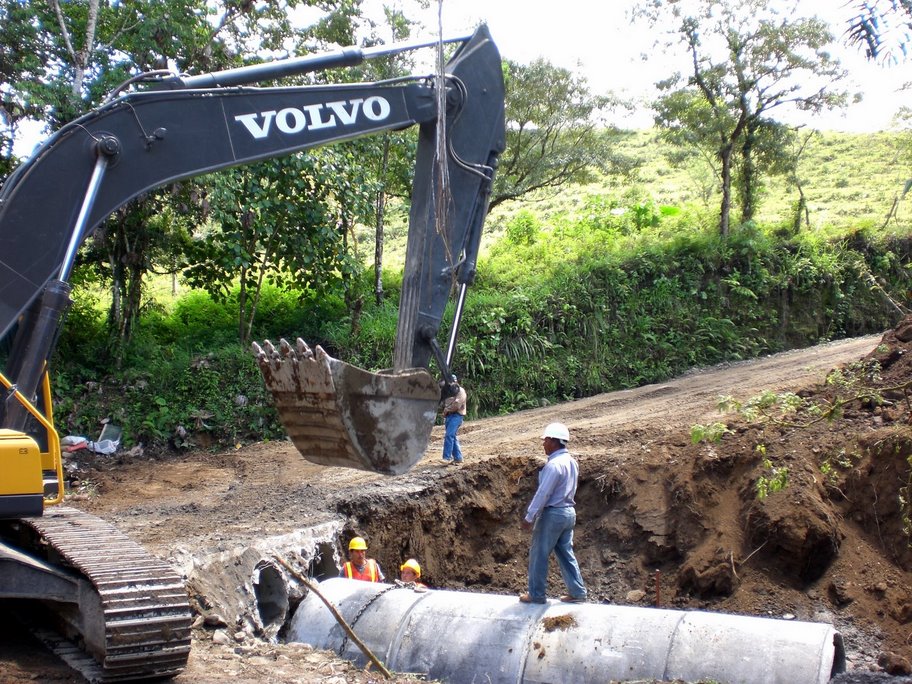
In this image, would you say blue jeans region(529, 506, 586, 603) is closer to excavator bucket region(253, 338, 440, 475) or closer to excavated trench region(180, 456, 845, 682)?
excavated trench region(180, 456, 845, 682)

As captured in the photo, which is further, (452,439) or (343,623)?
(452,439)

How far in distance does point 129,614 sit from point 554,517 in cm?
322

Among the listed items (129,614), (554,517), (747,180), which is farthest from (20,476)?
(747,180)

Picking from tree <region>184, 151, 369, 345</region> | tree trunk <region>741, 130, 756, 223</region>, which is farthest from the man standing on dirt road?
tree trunk <region>741, 130, 756, 223</region>

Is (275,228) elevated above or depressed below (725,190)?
below

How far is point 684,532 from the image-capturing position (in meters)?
10.7

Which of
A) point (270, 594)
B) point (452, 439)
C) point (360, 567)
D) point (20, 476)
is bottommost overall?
point (270, 594)

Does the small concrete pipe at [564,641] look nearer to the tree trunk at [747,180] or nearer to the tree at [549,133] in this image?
the tree at [549,133]

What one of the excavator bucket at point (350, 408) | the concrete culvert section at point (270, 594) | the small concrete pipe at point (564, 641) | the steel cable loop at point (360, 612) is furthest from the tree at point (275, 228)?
the excavator bucket at point (350, 408)

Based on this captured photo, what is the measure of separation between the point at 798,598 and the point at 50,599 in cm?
710

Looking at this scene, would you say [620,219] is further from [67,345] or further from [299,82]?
[67,345]

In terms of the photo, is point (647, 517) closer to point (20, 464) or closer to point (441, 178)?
point (441, 178)

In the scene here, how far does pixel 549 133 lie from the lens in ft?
69.8

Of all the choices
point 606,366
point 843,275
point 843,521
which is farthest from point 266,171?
point 843,275
